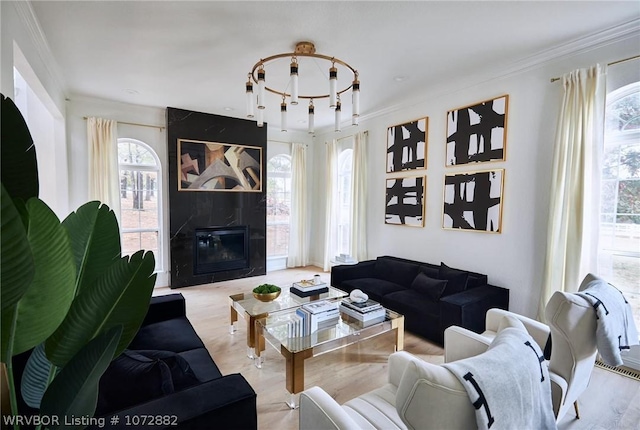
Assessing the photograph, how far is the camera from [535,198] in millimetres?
3016

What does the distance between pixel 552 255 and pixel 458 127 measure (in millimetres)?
1751

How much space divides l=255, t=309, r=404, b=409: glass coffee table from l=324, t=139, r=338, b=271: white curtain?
2979 mm

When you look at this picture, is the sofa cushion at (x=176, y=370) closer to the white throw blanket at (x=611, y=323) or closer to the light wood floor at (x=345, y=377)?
the light wood floor at (x=345, y=377)

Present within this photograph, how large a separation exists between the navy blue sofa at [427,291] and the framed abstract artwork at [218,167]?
248 cm

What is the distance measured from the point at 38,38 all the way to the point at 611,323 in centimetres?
461

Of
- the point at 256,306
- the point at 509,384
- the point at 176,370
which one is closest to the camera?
the point at 509,384

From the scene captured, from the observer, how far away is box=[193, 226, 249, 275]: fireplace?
5.03m

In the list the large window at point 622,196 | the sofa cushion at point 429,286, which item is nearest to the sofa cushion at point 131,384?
the sofa cushion at point 429,286

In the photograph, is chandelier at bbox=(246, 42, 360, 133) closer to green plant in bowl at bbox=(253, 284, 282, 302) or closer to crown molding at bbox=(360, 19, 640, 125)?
crown molding at bbox=(360, 19, 640, 125)

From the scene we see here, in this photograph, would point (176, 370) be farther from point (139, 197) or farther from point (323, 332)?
point (139, 197)

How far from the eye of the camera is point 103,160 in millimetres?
4289

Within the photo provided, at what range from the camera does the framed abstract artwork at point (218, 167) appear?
487cm

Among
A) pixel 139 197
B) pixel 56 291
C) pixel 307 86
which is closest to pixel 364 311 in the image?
pixel 56 291

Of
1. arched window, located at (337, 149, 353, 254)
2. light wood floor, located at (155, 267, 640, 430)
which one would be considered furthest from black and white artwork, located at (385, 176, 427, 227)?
light wood floor, located at (155, 267, 640, 430)
